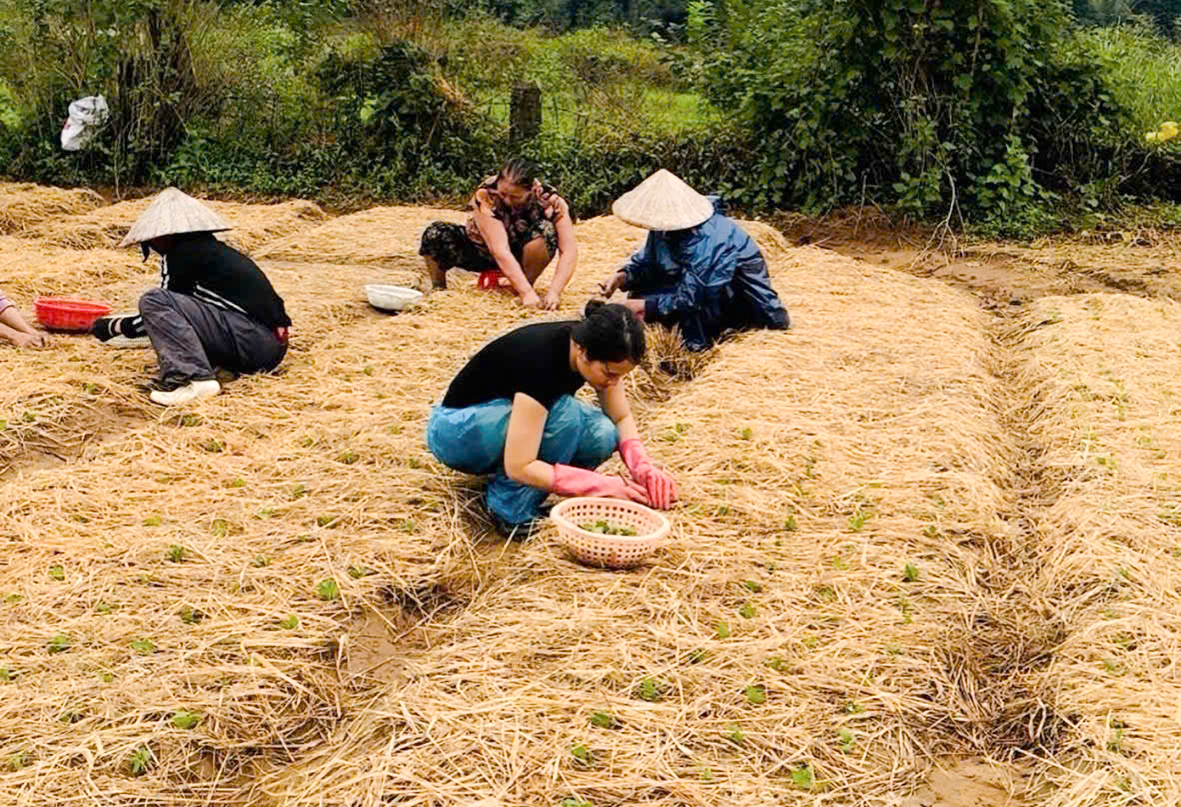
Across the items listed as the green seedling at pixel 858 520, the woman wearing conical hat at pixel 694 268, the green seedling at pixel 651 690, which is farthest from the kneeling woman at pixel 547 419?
the woman wearing conical hat at pixel 694 268

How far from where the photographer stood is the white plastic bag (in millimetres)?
11656

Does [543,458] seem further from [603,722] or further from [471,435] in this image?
[603,722]

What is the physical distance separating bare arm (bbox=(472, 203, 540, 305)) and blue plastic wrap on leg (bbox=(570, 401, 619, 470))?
2.80 metres

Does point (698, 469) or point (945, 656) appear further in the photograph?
point (698, 469)

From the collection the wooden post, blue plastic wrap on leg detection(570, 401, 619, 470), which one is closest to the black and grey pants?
blue plastic wrap on leg detection(570, 401, 619, 470)

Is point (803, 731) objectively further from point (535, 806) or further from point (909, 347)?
point (909, 347)

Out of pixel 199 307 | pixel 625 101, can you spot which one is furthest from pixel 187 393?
pixel 625 101

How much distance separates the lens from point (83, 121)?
38.2ft

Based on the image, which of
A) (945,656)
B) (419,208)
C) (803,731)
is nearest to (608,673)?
(803,731)

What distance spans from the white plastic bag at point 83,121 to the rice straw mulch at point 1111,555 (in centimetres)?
919

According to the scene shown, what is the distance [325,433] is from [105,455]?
0.80 meters

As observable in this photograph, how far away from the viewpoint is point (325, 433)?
15.4 ft

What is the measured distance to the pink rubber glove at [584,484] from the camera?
3686mm

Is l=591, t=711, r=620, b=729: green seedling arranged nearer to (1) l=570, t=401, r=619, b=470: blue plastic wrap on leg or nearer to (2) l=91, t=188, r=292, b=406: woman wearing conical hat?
(1) l=570, t=401, r=619, b=470: blue plastic wrap on leg
